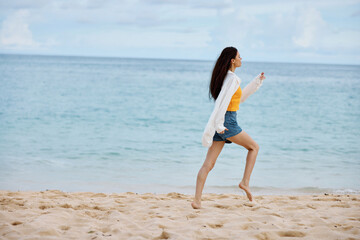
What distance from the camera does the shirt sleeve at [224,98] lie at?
14.9ft

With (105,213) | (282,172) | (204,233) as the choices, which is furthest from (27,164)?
(204,233)

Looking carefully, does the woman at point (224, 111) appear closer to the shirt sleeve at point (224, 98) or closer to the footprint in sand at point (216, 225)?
the shirt sleeve at point (224, 98)

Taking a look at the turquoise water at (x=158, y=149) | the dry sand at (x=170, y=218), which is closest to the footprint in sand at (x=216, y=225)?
the dry sand at (x=170, y=218)

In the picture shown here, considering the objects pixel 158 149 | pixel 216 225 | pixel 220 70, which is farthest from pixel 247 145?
pixel 158 149

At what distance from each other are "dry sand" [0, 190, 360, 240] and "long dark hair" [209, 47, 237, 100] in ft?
4.81

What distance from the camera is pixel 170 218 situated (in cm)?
452

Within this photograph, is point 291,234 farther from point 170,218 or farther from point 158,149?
point 158,149

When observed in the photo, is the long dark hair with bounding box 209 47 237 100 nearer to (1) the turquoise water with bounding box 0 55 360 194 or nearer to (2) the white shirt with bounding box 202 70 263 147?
(2) the white shirt with bounding box 202 70 263 147

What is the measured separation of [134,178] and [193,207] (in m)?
3.38

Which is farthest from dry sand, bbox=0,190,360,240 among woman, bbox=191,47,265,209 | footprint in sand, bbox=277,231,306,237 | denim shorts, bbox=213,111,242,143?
denim shorts, bbox=213,111,242,143

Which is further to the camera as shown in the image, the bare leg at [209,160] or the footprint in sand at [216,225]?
the bare leg at [209,160]

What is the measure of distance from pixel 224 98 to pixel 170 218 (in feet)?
4.86

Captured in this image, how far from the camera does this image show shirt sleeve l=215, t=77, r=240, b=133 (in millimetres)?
4547

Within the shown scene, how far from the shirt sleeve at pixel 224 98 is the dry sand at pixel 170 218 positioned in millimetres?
1100
